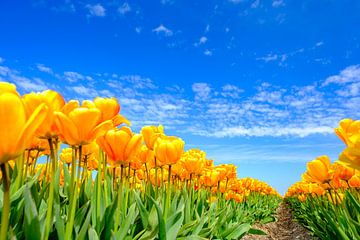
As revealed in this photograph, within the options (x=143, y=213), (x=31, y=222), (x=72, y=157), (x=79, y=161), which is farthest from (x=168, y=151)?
(x=31, y=222)

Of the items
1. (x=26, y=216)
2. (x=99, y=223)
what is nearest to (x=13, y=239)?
(x=26, y=216)

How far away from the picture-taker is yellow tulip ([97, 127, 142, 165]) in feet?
7.17

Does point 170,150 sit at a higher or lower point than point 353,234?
higher

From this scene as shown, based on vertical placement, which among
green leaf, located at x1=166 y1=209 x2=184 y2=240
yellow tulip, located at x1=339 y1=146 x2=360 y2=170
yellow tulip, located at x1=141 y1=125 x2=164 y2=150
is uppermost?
yellow tulip, located at x1=141 y1=125 x2=164 y2=150

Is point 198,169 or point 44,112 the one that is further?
point 198,169

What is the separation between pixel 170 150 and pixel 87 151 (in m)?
0.89

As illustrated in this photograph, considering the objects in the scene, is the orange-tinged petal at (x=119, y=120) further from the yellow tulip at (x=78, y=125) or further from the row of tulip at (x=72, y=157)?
the yellow tulip at (x=78, y=125)

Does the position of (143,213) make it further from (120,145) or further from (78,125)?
(78,125)

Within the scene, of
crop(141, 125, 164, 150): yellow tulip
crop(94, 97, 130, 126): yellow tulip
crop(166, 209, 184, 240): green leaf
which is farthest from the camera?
crop(141, 125, 164, 150): yellow tulip

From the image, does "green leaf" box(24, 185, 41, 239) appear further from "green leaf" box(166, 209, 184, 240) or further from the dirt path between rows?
the dirt path between rows

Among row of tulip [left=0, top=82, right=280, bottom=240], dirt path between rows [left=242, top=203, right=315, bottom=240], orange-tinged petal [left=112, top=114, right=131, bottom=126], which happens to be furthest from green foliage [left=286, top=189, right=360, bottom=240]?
orange-tinged petal [left=112, top=114, right=131, bottom=126]

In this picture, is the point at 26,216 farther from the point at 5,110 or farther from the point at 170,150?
the point at 170,150

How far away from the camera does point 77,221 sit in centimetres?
245

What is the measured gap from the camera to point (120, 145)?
7.24 ft
